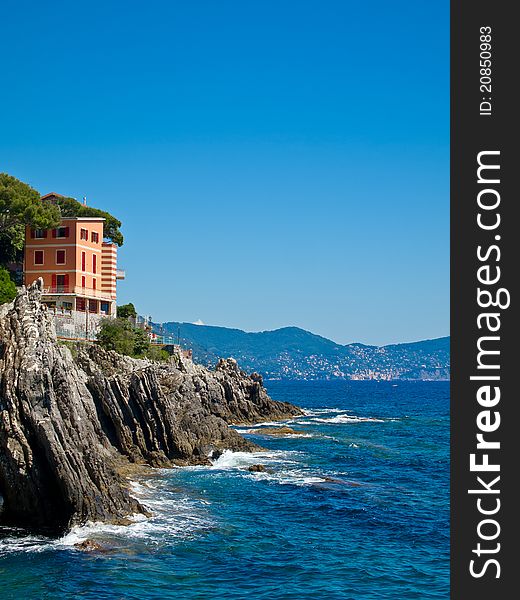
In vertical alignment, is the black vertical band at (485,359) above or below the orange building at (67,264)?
below

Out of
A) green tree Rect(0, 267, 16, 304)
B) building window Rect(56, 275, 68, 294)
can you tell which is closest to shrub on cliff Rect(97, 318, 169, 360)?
building window Rect(56, 275, 68, 294)

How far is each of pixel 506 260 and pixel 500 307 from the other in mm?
930

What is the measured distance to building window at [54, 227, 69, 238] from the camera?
73.1m

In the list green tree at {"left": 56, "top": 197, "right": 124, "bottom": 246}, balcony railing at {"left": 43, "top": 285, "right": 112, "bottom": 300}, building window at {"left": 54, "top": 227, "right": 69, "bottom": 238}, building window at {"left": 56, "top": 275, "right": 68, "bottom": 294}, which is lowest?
balcony railing at {"left": 43, "top": 285, "right": 112, "bottom": 300}

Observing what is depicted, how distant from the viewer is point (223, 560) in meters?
26.6

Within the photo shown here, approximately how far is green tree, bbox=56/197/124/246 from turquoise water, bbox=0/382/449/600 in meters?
45.1

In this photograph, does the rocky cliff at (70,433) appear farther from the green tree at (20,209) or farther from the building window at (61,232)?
the building window at (61,232)

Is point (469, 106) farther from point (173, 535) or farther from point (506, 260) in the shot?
point (173, 535)

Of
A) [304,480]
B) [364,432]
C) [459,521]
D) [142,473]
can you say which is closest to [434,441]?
[364,432]

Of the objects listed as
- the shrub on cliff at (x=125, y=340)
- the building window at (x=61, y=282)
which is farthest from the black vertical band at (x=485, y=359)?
the building window at (x=61, y=282)

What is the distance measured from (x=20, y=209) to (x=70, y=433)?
40.5 m

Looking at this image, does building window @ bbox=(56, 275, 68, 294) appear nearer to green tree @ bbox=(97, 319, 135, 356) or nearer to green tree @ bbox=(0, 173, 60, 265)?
green tree @ bbox=(0, 173, 60, 265)

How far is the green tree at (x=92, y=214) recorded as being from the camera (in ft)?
274

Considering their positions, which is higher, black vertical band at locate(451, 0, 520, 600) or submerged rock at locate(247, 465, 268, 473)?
black vertical band at locate(451, 0, 520, 600)
